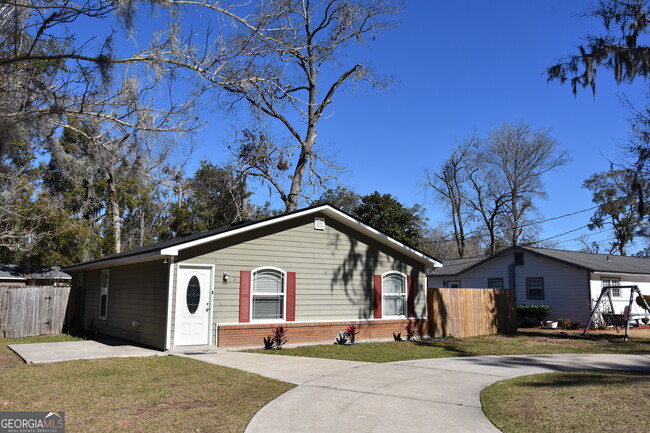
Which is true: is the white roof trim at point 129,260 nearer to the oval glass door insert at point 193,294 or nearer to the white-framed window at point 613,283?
the oval glass door insert at point 193,294

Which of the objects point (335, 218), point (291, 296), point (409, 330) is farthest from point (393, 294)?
point (291, 296)

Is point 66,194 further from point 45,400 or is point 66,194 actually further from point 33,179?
point 45,400

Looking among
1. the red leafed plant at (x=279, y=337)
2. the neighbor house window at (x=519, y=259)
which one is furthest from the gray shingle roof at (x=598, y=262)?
the red leafed plant at (x=279, y=337)

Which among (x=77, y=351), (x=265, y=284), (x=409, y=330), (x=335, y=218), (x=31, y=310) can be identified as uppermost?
(x=335, y=218)

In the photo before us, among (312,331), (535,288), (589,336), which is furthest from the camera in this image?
(535,288)

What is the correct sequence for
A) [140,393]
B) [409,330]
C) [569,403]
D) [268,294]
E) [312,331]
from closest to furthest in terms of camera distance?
[569,403], [140,393], [268,294], [312,331], [409,330]

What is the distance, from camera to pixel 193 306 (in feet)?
41.6

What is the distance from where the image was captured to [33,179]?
24281 millimetres

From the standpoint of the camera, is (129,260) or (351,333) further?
(351,333)

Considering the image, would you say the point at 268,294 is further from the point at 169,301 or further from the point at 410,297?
the point at 410,297

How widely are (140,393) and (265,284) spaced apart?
258 inches

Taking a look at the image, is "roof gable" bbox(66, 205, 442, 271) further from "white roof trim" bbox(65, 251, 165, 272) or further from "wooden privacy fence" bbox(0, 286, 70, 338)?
"wooden privacy fence" bbox(0, 286, 70, 338)

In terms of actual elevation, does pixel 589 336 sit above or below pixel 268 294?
below

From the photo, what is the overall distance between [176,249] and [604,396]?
9.37 metres
